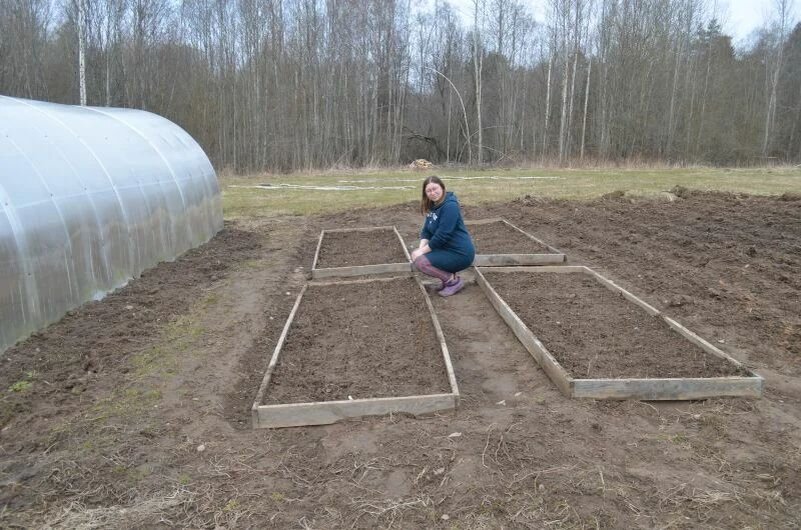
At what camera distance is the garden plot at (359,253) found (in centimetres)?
726

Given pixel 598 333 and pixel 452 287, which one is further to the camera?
pixel 452 287

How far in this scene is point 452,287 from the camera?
20.9 feet

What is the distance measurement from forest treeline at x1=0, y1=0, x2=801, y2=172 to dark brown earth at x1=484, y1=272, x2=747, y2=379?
20.6 metres

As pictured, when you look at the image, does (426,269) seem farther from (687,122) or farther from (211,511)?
(687,122)

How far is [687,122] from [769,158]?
5.94 metres

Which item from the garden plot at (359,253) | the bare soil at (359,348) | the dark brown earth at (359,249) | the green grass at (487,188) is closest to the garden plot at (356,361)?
the bare soil at (359,348)

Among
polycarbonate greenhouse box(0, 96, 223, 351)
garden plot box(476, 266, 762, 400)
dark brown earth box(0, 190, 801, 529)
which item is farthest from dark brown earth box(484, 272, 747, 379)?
polycarbonate greenhouse box(0, 96, 223, 351)

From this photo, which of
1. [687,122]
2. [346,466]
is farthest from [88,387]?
[687,122]

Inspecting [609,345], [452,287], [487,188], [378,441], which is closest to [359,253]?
[452,287]

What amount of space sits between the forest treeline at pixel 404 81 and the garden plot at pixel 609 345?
20772 mm

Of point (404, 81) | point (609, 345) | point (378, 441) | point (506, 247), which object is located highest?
point (404, 81)

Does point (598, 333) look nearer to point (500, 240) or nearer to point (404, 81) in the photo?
point (500, 240)

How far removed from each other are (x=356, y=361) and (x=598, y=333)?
2092 millimetres

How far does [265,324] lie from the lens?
567 cm
